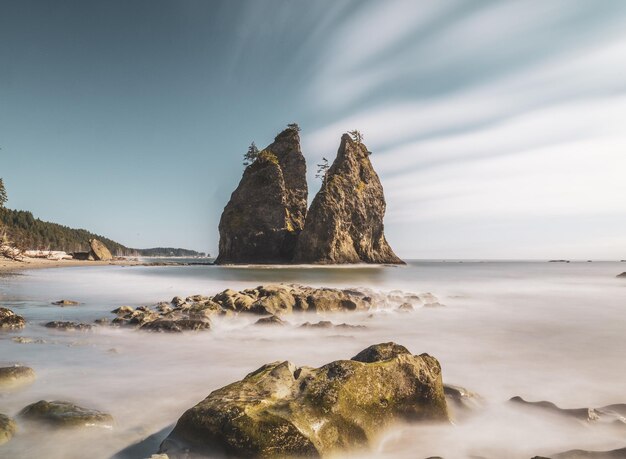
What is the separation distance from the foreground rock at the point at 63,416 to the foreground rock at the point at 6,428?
0.68 ft

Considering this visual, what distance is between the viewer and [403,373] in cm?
446

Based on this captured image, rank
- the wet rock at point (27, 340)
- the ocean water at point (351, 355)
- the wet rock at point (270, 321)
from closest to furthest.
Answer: the ocean water at point (351, 355) < the wet rock at point (27, 340) < the wet rock at point (270, 321)

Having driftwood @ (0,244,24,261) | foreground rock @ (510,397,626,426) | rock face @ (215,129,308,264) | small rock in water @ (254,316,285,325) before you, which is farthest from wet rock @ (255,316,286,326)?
rock face @ (215,129,308,264)

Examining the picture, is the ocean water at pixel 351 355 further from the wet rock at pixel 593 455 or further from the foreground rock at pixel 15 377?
the wet rock at pixel 593 455

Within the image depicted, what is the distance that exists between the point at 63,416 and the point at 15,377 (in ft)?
7.40

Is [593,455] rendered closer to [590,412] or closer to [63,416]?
[590,412]

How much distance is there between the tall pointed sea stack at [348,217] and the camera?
65.2 m

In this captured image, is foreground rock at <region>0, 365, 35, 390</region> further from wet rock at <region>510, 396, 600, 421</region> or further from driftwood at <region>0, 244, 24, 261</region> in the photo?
driftwood at <region>0, 244, 24, 261</region>

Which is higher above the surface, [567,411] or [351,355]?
[567,411]

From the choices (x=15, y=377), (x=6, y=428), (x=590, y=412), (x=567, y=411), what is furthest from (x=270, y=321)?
(x=590, y=412)

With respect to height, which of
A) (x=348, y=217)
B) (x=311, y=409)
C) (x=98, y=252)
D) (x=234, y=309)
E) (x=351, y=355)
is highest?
(x=348, y=217)

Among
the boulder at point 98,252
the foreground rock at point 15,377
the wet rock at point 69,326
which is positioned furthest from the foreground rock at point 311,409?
the boulder at point 98,252

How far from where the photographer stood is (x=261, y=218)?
7038 centimetres

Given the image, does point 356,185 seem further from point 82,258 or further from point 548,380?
point 548,380
